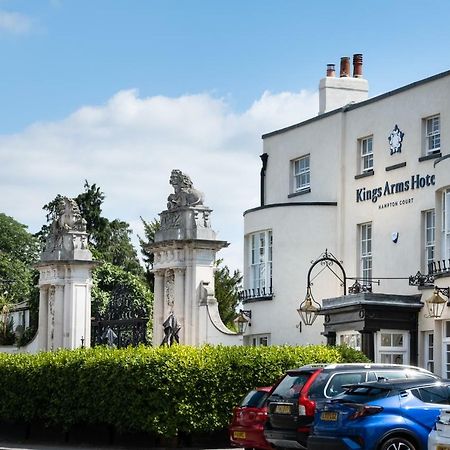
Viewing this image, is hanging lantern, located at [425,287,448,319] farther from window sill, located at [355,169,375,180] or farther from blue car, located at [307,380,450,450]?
blue car, located at [307,380,450,450]

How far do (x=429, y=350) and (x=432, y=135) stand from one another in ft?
19.7

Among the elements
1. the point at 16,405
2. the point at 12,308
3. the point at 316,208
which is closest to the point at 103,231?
the point at 12,308

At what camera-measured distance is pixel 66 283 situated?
44844 mm

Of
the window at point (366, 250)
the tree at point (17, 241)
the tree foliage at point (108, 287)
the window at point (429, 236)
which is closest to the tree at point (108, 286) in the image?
the tree foliage at point (108, 287)

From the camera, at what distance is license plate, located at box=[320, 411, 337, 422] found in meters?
21.2

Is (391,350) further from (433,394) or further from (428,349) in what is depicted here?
(433,394)

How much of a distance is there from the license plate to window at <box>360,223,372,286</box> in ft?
56.5

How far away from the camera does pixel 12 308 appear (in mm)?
67375

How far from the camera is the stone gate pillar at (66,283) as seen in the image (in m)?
44.6

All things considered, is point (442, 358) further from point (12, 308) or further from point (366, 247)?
point (12, 308)

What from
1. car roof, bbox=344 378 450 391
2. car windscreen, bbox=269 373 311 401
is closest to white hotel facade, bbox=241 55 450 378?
car windscreen, bbox=269 373 311 401

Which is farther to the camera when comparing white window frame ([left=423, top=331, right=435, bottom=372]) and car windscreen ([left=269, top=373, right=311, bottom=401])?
white window frame ([left=423, top=331, right=435, bottom=372])

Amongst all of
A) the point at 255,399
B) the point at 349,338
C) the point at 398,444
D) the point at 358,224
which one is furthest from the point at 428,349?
the point at 398,444

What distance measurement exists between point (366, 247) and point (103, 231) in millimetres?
42485
